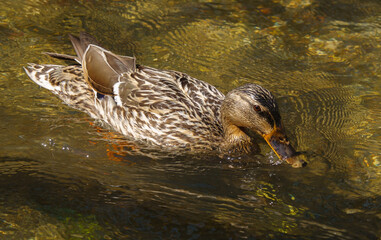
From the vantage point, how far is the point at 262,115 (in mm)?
5992

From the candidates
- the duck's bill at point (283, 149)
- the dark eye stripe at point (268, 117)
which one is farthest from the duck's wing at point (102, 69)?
the duck's bill at point (283, 149)

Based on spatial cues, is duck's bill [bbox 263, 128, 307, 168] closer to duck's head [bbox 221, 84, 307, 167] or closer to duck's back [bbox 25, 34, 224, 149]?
duck's head [bbox 221, 84, 307, 167]

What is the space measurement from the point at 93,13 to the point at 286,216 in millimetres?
5665

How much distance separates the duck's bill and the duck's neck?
2.08 feet

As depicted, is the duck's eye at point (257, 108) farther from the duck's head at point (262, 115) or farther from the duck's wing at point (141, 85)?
the duck's wing at point (141, 85)

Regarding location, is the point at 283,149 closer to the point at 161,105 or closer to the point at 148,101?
the point at 161,105

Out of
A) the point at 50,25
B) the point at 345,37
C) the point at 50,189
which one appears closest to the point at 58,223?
the point at 50,189

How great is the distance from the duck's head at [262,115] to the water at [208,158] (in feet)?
0.85

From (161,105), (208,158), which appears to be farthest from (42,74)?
(208,158)

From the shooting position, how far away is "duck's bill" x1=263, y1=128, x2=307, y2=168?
19.5 ft

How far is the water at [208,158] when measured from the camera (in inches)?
198

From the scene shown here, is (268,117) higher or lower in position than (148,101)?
higher

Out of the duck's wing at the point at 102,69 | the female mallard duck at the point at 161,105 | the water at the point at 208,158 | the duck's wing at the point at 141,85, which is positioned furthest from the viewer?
the duck's wing at the point at 102,69

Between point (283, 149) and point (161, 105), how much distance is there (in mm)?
1735
